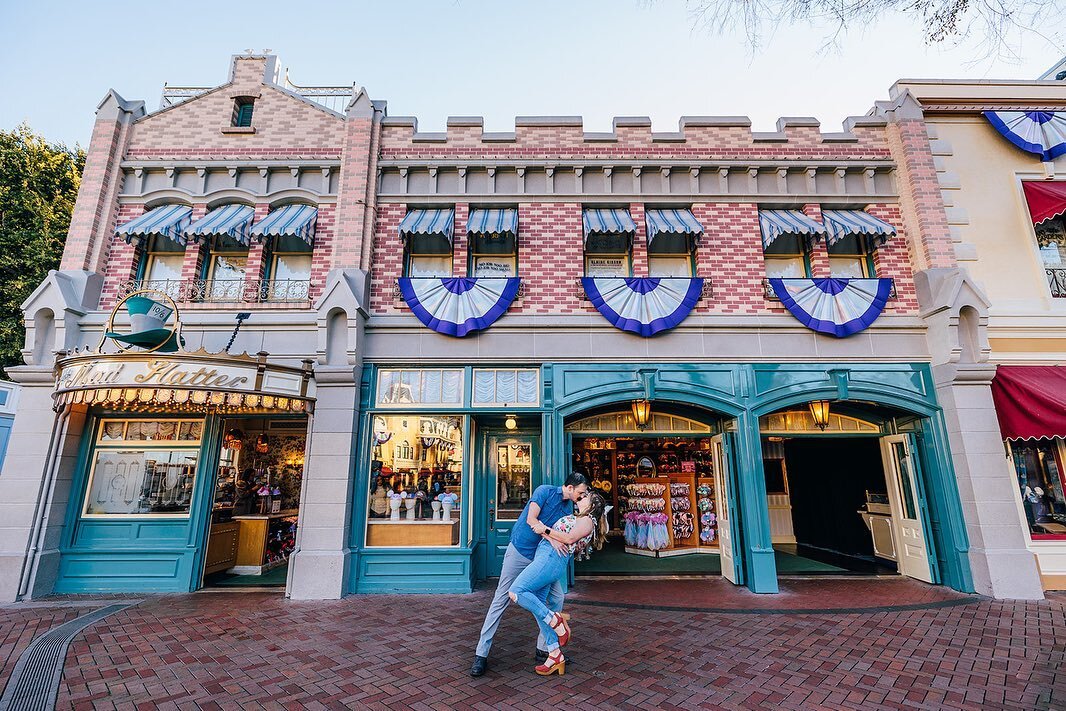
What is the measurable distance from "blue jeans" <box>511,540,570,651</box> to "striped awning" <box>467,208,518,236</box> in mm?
5853

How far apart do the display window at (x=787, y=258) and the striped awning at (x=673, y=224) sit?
154 centimetres

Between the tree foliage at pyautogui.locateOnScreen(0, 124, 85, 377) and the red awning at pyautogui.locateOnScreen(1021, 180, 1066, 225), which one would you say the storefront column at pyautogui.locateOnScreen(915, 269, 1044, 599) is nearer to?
the red awning at pyautogui.locateOnScreen(1021, 180, 1066, 225)

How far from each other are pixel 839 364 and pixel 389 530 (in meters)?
8.43

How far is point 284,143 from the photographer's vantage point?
9.45 m

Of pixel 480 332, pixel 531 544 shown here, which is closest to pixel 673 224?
pixel 480 332

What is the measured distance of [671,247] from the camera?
9.33 m

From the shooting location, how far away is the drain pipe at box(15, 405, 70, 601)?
736 centimetres

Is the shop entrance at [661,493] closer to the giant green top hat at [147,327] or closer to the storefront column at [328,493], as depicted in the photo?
the storefront column at [328,493]

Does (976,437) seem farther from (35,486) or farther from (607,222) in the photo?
(35,486)

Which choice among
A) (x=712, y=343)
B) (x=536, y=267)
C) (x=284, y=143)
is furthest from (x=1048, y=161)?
(x=284, y=143)

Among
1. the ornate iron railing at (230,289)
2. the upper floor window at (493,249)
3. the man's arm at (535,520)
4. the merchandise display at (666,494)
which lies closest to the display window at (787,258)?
the merchandise display at (666,494)

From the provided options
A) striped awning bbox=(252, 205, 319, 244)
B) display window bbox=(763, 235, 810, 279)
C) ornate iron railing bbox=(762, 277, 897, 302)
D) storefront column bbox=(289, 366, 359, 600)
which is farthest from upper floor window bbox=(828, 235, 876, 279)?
striped awning bbox=(252, 205, 319, 244)

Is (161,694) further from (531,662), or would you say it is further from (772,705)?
(772,705)

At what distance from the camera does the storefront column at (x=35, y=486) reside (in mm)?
7406
